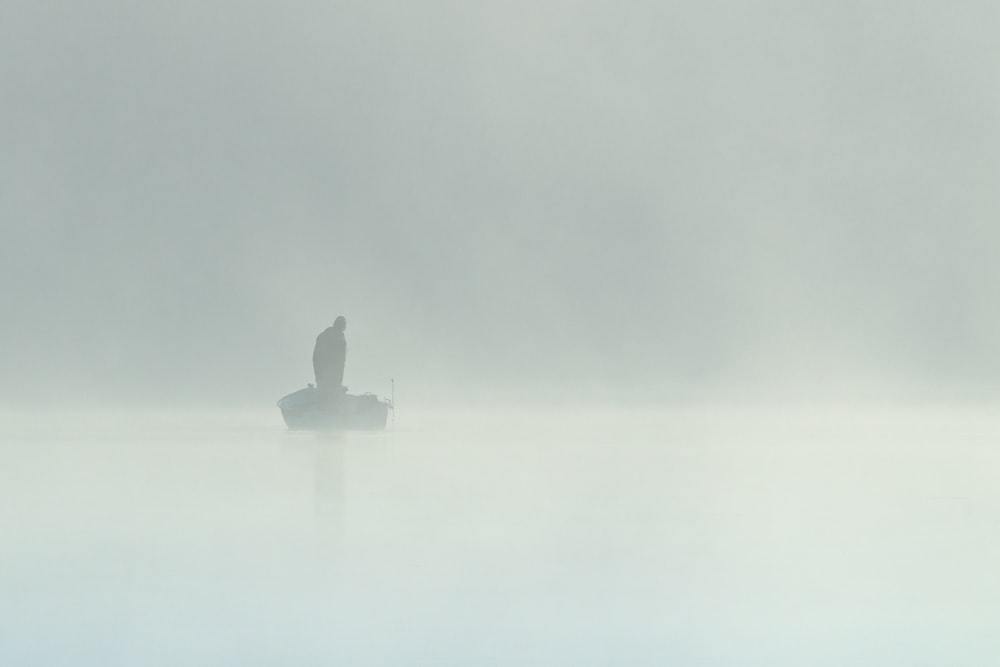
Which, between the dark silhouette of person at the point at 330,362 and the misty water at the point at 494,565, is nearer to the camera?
the misty water at the point at 494,565

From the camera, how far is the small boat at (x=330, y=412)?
2031 inches

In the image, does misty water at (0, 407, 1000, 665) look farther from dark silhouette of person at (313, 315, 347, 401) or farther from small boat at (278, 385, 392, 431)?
dark silhouette of person at (313, 315, 347, 401)

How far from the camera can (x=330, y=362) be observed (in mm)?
52781

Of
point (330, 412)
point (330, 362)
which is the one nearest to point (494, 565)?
point (330, 412)

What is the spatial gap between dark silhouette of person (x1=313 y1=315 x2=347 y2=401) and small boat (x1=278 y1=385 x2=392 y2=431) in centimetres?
35

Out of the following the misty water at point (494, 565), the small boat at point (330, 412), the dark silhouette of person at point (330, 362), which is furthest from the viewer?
the dark silhouette of person at point (330, 362)

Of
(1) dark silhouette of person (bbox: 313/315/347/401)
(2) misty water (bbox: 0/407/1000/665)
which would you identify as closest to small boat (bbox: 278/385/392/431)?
(1) dark silhouette of person (bbox: 313/315/347/401)

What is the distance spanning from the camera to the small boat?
51.6 m

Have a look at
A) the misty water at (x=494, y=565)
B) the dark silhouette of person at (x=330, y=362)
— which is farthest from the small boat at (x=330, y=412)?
the misty water at (x=494, y=565)

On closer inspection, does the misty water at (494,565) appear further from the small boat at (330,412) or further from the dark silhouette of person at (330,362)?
the dark silhouette of person at (330,362)

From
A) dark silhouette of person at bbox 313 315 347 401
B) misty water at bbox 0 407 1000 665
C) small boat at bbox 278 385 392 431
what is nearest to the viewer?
misty water at bbox 0 407 1000 665

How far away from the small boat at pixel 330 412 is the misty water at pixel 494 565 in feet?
70.6

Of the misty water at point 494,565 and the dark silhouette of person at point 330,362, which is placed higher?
the dark silhouette of person at point 330,362

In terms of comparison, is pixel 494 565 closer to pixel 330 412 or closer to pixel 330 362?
pixel 330 412
